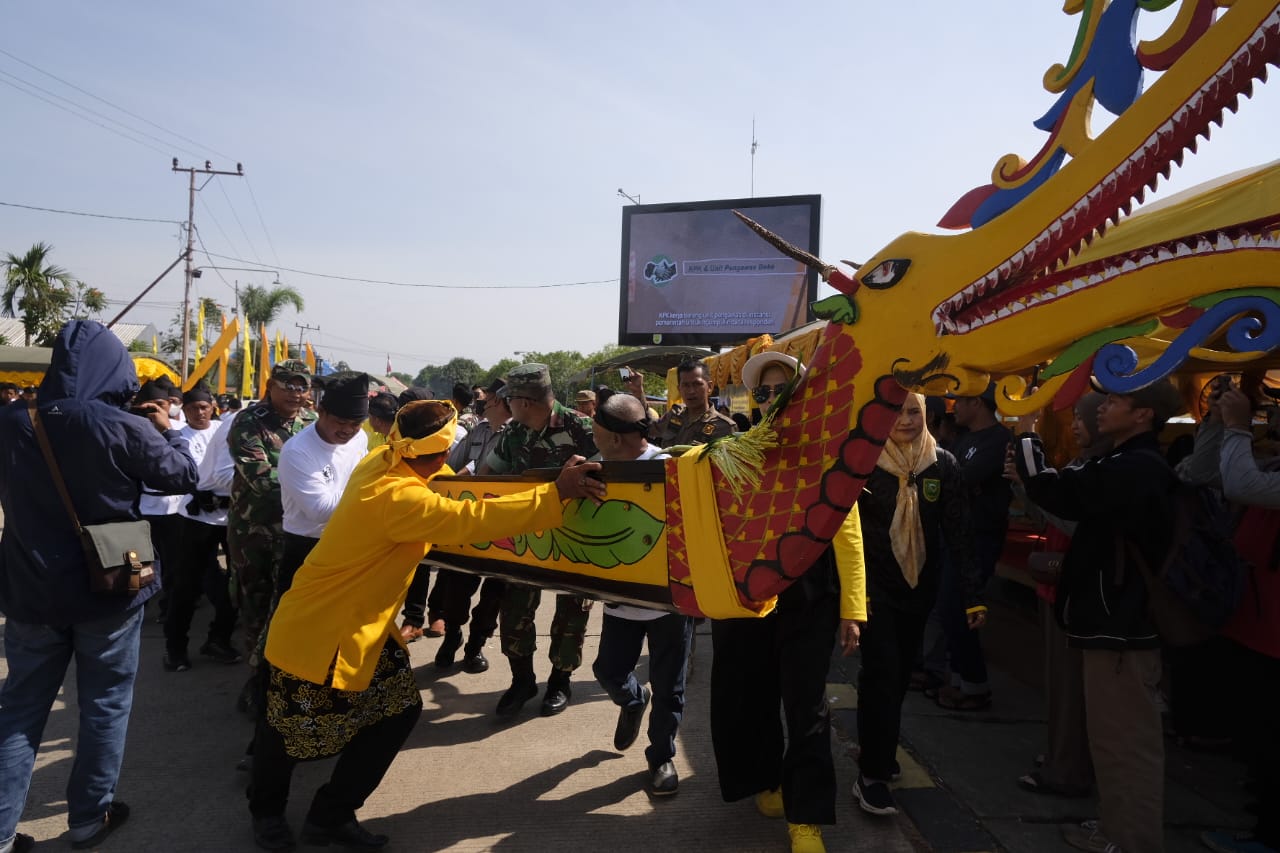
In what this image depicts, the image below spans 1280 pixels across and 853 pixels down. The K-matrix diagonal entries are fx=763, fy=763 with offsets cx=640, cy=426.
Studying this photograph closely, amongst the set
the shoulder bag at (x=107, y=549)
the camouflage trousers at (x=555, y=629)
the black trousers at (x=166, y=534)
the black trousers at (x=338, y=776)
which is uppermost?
the shoulder bag at (x=107, y=549)

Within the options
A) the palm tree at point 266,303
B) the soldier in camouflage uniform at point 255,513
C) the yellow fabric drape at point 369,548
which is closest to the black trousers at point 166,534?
the soldier in camouflage uniform at point 255,513

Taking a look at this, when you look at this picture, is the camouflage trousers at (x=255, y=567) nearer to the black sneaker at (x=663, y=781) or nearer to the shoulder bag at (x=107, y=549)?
the shoulder bag at (x=107, y=549)

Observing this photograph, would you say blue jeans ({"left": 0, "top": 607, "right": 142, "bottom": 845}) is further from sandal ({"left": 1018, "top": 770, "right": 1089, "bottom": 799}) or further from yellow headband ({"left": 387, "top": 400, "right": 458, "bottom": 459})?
sandal ({"left": 1018, "top": 770, "right": 1089, "bottom": 799})

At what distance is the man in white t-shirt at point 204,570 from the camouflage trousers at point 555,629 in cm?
190

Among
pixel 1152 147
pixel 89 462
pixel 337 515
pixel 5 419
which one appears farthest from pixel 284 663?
pixel 1152 147

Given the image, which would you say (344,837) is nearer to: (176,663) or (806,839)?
(806,839)

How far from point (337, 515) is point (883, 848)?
2438 mm

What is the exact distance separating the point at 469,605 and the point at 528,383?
63.6 inches

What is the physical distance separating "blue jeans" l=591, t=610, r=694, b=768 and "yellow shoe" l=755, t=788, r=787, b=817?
1.41 ft

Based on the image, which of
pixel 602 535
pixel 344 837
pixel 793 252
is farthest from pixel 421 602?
pixel 793 252

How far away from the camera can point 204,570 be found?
16.4 feet

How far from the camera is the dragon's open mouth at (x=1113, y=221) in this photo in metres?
1.56

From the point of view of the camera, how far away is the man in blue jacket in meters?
2.73

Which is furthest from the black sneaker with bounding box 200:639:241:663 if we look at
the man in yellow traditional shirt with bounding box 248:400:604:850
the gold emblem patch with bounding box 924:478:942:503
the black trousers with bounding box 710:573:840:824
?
the gold emblem patch with bounding box 924:478:942:503
